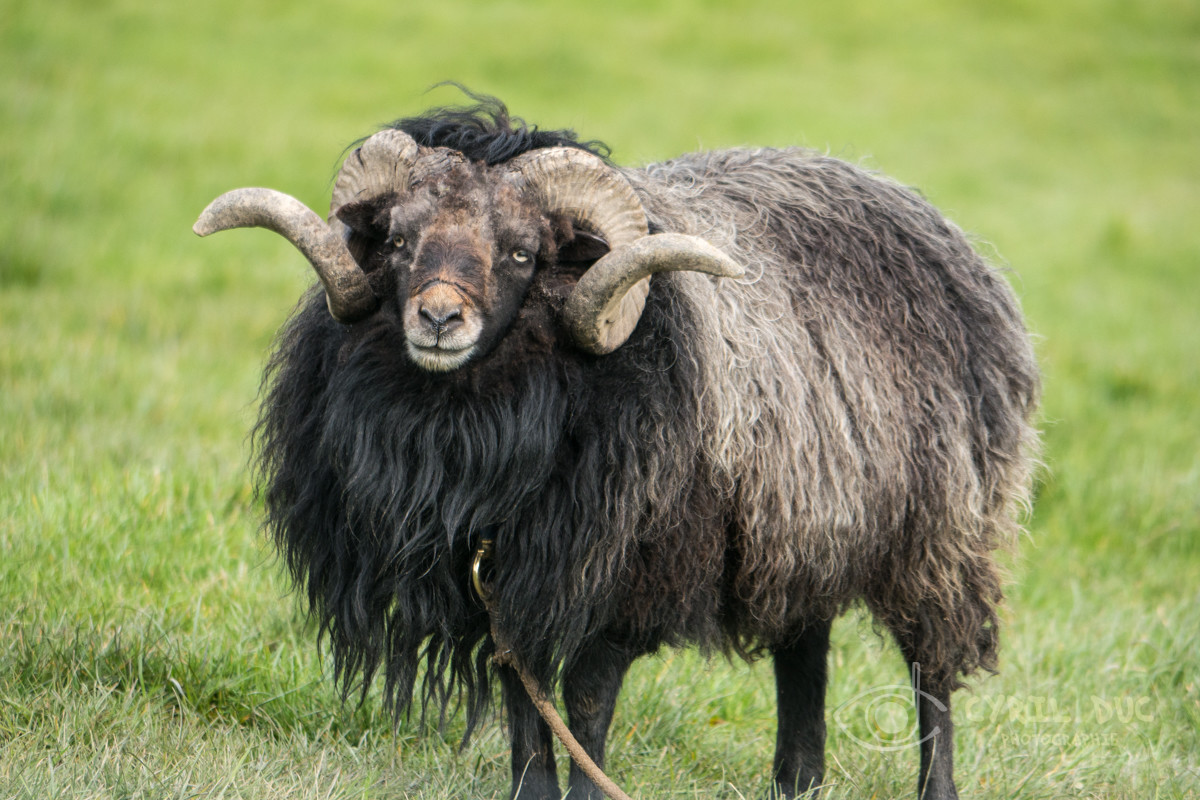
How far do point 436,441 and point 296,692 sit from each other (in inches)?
58.6

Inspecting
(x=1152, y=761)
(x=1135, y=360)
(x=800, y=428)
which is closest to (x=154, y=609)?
(x=800, y=428)

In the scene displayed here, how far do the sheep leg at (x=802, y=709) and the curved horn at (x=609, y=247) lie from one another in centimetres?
176

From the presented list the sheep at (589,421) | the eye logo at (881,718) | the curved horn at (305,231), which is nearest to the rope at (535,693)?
the sheep at (589,421)

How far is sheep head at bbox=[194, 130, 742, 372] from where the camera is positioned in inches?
127

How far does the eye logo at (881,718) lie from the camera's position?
193 inches

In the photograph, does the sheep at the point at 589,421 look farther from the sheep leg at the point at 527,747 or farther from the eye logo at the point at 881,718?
the eye logo at the point at 881,718

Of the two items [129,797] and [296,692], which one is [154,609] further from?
[129,797]

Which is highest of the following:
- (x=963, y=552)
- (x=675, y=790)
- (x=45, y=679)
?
(x=963, y=552)

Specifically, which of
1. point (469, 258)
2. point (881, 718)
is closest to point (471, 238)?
point (469, 258)

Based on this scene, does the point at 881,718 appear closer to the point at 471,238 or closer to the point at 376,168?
the point at 471,238

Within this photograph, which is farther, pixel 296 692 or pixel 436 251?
pixel 296 692

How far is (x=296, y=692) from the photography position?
436 centimetres

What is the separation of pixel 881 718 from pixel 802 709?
0.69 meters

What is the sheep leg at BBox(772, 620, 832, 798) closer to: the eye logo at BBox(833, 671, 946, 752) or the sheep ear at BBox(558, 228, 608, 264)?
the eye logo at BBox(833, 671, 946, 752)
